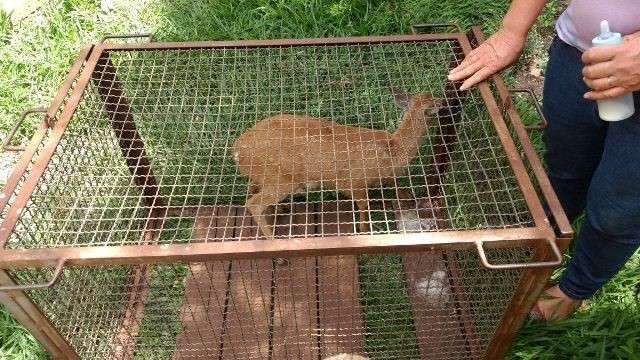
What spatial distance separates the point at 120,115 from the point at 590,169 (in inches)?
79.4

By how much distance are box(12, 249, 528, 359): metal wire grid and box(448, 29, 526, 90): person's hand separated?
685 millimetres

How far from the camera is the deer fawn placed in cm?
246

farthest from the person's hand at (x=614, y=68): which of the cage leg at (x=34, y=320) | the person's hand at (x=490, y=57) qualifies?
the cage leg at (x=34, y=320)

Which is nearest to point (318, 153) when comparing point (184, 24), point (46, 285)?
point (46, 285)

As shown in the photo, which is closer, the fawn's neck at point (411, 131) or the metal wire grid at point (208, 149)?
the metal wire grid at point (208, 149)

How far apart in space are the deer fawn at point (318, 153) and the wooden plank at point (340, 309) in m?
0.20

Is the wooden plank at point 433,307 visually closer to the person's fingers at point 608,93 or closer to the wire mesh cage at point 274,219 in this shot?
the wire mesh cage at point 274,219

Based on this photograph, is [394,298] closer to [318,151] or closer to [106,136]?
[318,151]

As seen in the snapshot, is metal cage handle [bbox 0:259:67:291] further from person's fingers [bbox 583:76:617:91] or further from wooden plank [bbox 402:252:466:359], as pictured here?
person's fingers [bbox 583:76:617:91]

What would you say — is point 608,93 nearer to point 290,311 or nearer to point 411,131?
point 411,131

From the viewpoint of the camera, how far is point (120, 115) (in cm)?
255

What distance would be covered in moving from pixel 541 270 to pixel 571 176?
872 mm

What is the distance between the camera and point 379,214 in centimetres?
335

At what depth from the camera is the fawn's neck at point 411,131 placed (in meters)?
2.78
